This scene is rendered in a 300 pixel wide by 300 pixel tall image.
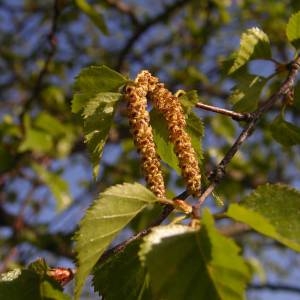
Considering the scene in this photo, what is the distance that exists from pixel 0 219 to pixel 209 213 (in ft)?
9.44

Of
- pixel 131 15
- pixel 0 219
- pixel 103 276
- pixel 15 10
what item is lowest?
pixel 0 219

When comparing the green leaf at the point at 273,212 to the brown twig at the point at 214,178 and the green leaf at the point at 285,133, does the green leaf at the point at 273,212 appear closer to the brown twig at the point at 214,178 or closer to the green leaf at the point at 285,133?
the brown twig at the point at 214,178

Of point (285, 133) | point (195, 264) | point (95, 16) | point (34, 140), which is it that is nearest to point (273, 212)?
point (195, 264)

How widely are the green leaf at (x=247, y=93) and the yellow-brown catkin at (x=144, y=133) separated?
0.33 metres

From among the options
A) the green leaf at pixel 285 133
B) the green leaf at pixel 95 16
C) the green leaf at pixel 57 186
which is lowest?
the green leaf at pixel 57 186

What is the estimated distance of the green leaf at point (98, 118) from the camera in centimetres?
93

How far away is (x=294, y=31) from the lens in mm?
1203

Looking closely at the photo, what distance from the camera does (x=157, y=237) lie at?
2.13ft

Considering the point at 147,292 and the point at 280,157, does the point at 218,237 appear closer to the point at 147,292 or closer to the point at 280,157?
the point at 147,292

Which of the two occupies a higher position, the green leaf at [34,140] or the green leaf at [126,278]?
the green leaf at [126,278]

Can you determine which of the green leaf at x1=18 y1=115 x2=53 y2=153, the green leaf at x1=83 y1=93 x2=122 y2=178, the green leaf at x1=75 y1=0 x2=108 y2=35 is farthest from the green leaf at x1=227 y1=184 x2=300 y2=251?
the green leaf at x1=18 y1=115 x2=53 y2=153

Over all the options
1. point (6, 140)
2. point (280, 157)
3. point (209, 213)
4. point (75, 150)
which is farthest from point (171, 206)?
point (280, 157)

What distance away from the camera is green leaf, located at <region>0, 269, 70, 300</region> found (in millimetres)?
764

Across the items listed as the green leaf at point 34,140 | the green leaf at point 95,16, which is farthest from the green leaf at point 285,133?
the green leaf at point 34,140
